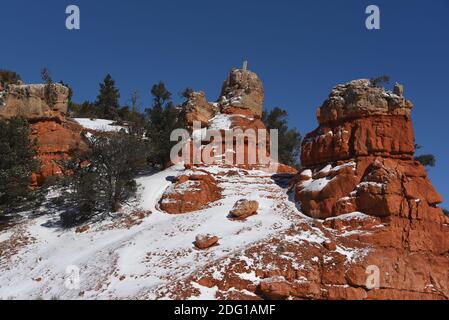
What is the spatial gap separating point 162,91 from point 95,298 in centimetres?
2736

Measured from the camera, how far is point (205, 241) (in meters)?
22.9

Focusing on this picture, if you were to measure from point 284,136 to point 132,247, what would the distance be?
1292 inches

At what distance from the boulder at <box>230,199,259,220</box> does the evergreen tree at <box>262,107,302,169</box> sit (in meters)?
25.2

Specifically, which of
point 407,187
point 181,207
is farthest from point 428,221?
point 181,207

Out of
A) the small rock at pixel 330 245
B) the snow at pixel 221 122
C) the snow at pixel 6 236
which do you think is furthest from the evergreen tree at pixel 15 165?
the small rock at pixel 330 245

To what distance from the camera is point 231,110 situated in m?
42.0

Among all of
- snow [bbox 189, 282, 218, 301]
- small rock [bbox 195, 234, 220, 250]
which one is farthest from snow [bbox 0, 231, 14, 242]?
snow [bbox 189, 282, 218, 301]

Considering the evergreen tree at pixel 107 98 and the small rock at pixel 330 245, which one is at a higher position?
the evergreen tree at pixel 107 98

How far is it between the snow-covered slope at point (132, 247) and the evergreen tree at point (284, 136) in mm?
20885

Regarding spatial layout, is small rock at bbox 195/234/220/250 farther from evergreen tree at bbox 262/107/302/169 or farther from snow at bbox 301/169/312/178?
evergreen tree at bbox 262/107/302/169

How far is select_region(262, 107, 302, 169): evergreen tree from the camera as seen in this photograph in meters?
52.6

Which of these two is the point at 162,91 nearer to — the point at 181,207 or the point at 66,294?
the point at 181,207

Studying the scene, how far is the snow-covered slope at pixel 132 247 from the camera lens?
827 inches

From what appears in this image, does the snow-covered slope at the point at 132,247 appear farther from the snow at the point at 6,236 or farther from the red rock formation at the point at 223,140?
the red rock formation at the point at 223,140
